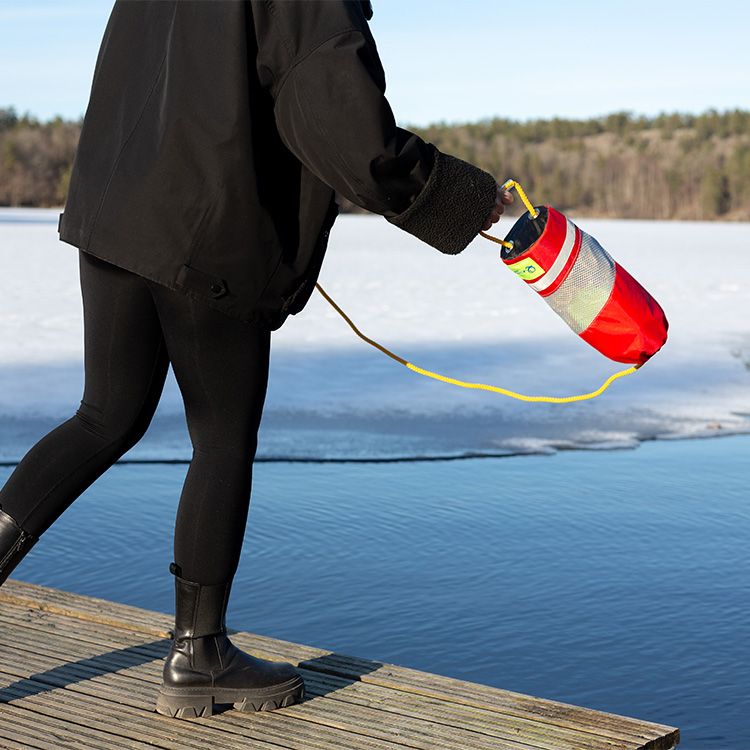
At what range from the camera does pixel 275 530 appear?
326 centimetres

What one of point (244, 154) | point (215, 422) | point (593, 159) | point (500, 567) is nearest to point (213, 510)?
point (215, 422)

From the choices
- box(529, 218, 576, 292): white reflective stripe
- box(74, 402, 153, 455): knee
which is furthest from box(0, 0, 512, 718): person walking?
box(529, 218, 576, 292): white reflective stripe

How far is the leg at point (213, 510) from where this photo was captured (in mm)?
1651

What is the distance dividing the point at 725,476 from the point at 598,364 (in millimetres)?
2600

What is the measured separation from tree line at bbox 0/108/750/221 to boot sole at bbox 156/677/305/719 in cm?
3986

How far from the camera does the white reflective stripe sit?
5.74 ft

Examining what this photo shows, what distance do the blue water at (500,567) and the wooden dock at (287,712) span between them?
1.10 ft

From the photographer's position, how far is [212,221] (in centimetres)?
156

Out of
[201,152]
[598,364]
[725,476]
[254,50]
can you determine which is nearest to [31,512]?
[201,152]

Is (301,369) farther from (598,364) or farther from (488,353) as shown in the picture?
(598,364)

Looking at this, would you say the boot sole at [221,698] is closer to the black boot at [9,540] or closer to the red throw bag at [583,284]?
the black boot at [9,540]

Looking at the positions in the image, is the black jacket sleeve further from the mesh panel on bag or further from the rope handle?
the mesh panel on bag

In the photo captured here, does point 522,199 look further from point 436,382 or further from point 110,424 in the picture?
point 436,382

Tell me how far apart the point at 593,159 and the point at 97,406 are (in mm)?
64260
